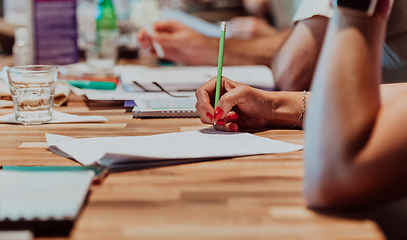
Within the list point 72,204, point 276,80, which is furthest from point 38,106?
point 276,80

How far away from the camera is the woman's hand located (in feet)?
2.60

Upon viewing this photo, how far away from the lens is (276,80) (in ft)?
4.44

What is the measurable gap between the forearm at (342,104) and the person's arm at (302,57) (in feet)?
2.53

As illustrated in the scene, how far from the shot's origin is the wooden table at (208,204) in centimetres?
42

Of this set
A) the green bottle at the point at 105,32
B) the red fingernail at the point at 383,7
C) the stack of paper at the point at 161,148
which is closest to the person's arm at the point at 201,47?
the green bottle at the point at 105,32

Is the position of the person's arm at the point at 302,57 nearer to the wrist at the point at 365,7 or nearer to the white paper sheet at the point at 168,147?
the white paper sheet at the point at 168,147

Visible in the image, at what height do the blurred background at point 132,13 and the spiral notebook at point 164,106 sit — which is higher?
the blurred background at point 132,13

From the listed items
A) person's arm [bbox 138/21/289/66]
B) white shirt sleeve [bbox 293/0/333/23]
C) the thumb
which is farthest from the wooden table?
person's arm [bbox 138/21/289/66]

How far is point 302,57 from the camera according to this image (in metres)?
1.30

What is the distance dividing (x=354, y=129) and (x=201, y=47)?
4.22 ft

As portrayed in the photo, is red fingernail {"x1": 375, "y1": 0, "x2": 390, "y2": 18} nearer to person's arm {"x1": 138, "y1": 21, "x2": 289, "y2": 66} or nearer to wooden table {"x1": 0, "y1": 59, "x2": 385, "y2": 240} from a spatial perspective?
wooden table {"x1": 0, "y1": 59, "x2": 385, "y2": 240}

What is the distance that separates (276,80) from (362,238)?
983mm

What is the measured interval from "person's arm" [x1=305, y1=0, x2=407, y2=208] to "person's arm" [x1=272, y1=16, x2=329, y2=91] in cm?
77

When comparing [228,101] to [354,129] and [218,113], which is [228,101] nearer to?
[218,113]
